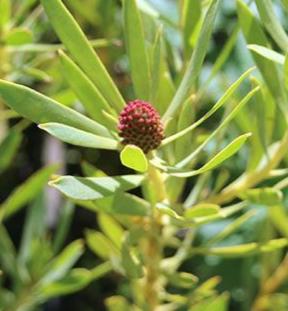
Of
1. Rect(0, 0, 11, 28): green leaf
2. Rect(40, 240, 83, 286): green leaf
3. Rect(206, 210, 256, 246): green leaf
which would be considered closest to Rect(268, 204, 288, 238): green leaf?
Rect(206, 210, 256, 246): green leaf

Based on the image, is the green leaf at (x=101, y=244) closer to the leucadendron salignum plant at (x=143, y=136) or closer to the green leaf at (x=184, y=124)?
the leucadendron salignum plant at (x=143, y=136)

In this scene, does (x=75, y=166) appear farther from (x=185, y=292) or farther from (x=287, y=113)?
(x=287, y=113)

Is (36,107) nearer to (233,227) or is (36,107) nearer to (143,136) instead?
(143,136)

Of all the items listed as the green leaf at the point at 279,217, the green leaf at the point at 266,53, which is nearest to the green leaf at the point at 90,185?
the green leaf at the point at 266,53

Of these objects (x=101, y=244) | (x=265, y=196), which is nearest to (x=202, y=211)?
(x=265, y=196)

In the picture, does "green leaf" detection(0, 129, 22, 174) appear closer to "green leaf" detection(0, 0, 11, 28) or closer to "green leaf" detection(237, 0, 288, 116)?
"green leaf" detection(0, 0, 11, 28)
